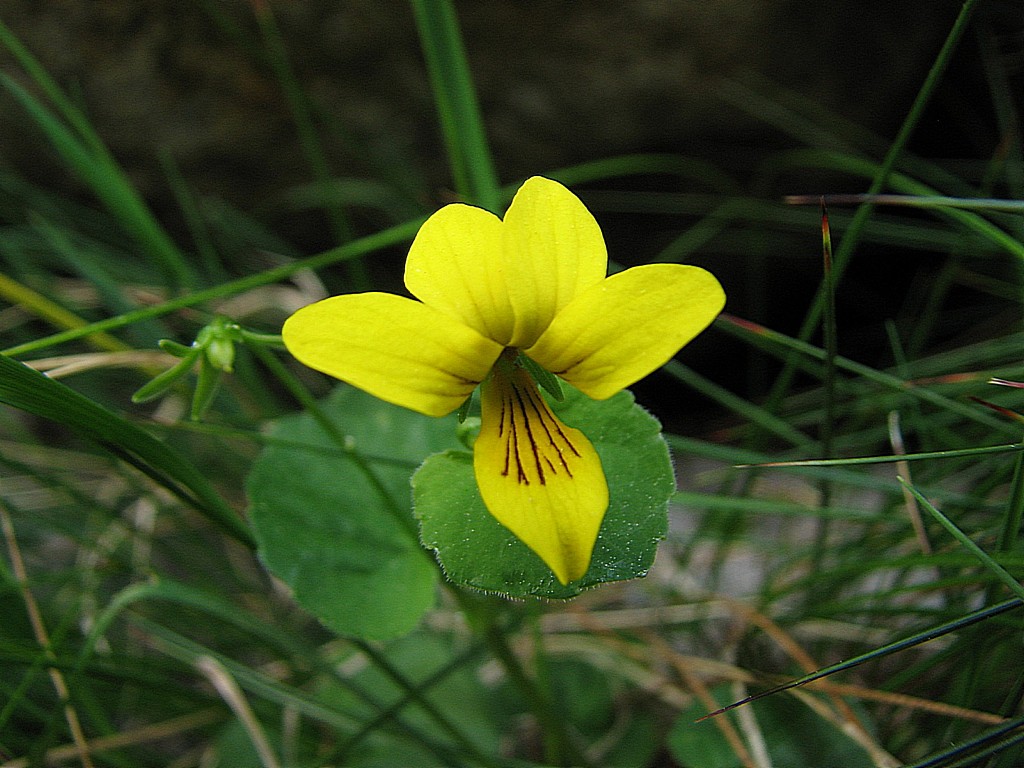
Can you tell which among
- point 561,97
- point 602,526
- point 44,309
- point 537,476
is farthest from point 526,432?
point 561,97

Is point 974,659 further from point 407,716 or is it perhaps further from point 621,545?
point 407,716

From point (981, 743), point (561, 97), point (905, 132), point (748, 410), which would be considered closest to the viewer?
point (981, 743)

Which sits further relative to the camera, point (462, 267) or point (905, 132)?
point (905, 132)

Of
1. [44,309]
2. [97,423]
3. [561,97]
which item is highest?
[561,97]

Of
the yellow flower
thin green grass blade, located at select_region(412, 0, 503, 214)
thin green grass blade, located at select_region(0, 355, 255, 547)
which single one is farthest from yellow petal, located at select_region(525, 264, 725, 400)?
thin green grass blade, located at select_region(412, 0, 503, 214)

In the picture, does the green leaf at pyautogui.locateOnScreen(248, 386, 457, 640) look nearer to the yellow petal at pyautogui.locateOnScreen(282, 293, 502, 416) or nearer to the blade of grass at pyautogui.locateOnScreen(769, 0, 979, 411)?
the yellow petal at pyautogui.locateOnScreen(282, 293, 502, 416)

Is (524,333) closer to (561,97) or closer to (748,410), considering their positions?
(748,410)

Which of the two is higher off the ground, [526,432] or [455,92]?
[455,92]
